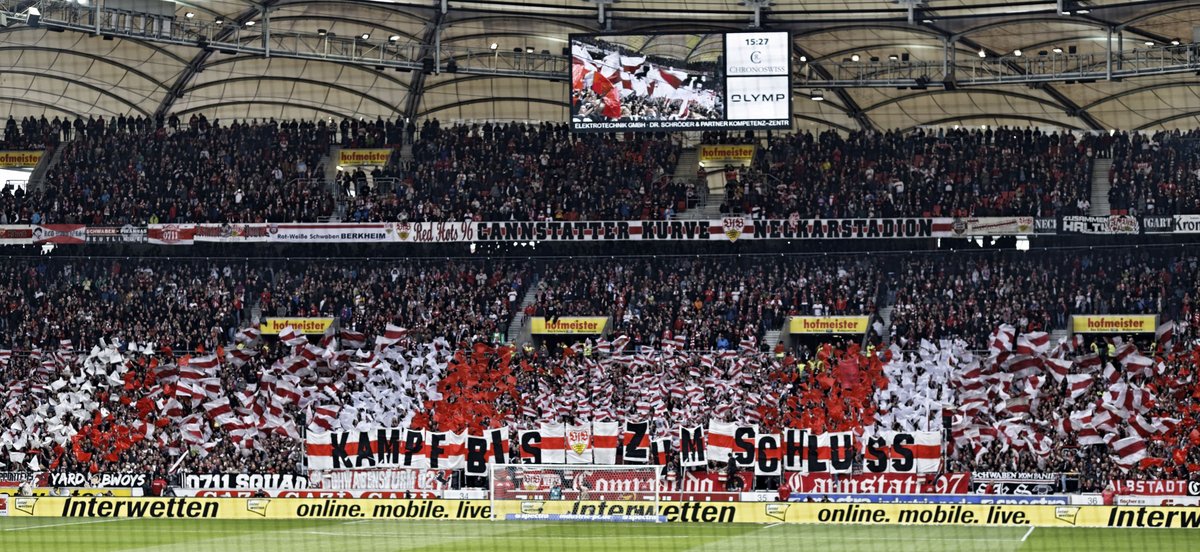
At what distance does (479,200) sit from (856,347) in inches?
640

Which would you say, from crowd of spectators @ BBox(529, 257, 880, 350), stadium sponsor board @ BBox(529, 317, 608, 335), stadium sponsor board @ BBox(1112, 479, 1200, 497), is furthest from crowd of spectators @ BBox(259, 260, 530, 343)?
stadium sponsor board @ BBox(1112, 479, 1200, 497)

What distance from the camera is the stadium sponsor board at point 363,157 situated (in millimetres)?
59656

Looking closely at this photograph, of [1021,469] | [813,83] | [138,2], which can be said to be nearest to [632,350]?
[813,83]

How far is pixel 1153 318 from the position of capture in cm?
4950

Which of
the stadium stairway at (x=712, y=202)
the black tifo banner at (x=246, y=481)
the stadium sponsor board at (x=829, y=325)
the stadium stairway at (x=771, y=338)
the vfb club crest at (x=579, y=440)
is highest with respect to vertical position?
the stadium stairway at (x=712, y=202)

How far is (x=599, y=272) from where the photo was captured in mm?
56062

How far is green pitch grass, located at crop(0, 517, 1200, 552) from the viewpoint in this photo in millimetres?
30844

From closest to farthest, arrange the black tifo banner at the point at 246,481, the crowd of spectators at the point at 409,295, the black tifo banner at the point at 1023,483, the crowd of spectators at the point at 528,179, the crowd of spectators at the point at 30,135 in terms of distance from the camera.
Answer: the black tifo banner at the point at 1023,483, the black tifo banner at the point at 246,481, the crowd of spectators at the point at 409,295, the crowd of spectators at the point at 528,179, the crowd of spectators at the point at 30,135

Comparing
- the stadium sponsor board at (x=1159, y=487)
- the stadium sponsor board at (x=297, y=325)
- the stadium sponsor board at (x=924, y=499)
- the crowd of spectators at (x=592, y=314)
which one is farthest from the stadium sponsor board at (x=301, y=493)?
the stadium sponsor board at (x=1159, y=487)

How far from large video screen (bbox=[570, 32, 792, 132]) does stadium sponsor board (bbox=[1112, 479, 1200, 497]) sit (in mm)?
17527

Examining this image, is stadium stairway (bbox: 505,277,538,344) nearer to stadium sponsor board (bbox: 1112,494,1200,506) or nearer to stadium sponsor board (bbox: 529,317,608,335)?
stadium sponsor board (bbox: 529,317,608,335)

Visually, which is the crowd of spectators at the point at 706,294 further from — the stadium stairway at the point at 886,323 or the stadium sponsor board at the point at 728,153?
the stadium sponsor board at the point at 728,153

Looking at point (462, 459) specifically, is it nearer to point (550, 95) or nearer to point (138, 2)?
point (138, 2)

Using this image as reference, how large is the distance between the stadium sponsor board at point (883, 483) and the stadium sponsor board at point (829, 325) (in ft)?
45.0
